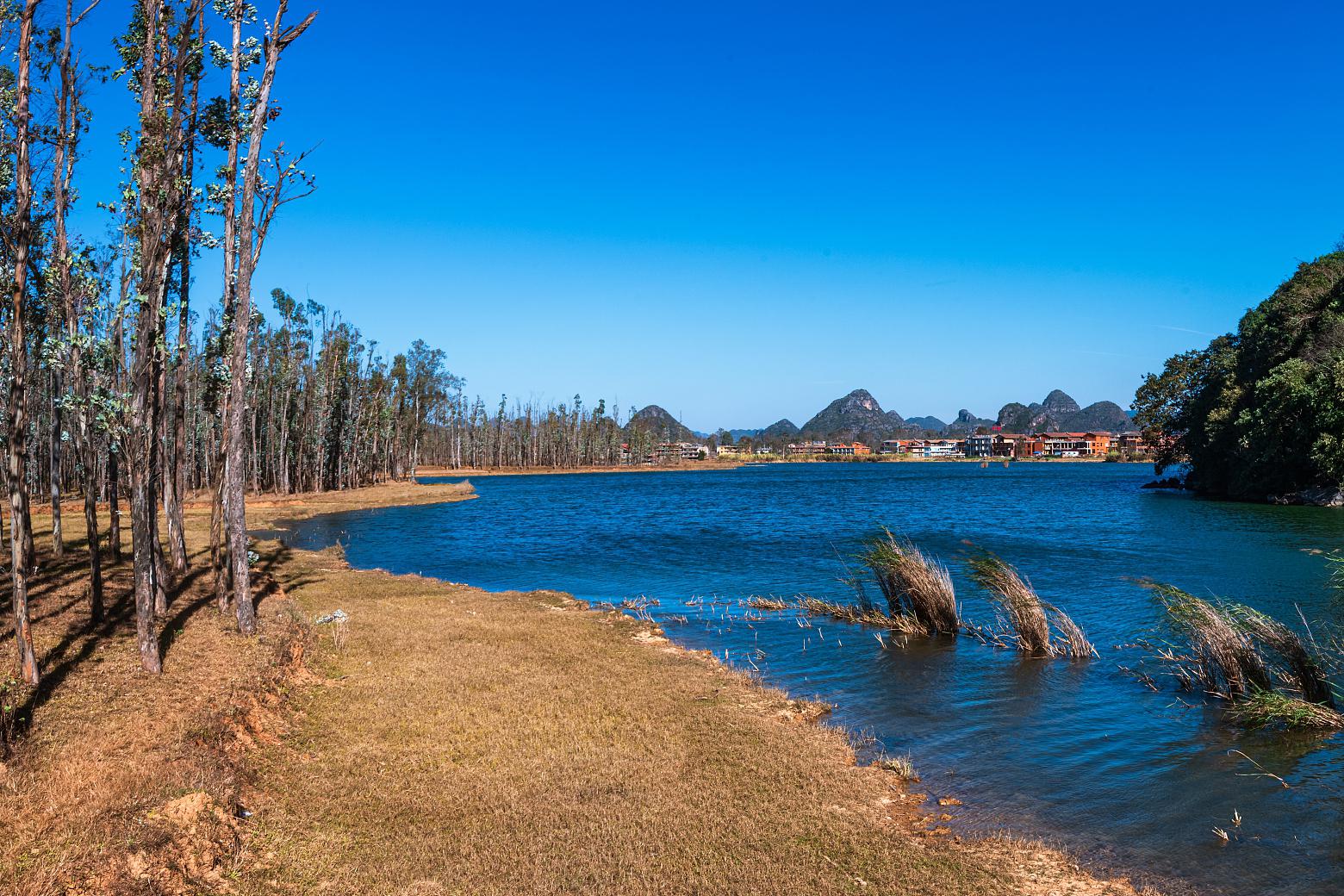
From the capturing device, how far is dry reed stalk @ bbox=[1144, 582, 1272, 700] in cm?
1223

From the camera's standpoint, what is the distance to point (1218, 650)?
12578 millimetres

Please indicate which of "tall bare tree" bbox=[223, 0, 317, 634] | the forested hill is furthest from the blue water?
"tall bare tree" bbox=[223, 0, 317, 634]

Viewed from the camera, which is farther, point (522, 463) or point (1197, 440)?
point (522, 463)

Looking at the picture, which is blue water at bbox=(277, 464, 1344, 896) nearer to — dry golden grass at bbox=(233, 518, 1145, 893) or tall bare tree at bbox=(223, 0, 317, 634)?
dry golden grass at bbox=(233, 518, 1145, 893)

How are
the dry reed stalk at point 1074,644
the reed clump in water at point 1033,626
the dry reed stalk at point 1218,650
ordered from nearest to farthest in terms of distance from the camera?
1. the dry reed stalk at point 1218,650
2. the dry reed stalk at point 1074,644
3. the reed clump in water at point 1033,626

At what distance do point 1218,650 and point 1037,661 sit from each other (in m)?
3.37

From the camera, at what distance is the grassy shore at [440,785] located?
6.73m

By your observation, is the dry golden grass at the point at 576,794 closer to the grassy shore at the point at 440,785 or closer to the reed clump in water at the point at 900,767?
the grassy shore at the point at 440,785

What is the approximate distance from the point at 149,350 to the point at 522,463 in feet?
479

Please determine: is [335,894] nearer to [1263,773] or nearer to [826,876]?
[826,876]

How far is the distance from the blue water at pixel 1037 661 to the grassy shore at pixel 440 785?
137 centimetres

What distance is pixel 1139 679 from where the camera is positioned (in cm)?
1397

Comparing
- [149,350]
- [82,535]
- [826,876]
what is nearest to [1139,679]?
[826,876]

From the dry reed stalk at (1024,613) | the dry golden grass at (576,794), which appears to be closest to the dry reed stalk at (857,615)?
the dry reed stalk at (1024,613)
